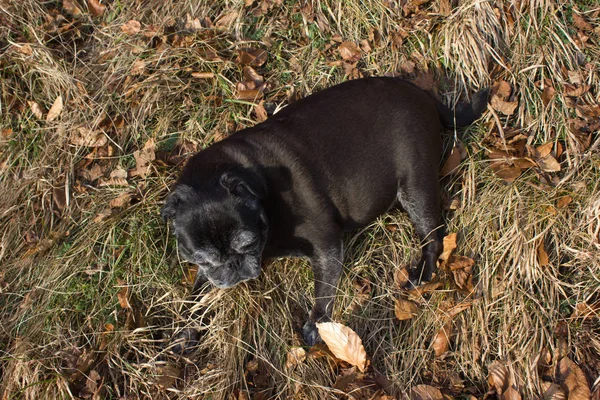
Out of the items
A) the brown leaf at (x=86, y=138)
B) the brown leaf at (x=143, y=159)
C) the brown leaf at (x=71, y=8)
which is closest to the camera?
the brown leaf at (x=143, y=159)

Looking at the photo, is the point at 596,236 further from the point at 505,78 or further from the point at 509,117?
A: the point at 505,78

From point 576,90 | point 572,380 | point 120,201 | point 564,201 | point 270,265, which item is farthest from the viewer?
point 120,201

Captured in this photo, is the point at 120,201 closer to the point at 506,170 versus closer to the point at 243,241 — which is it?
the point at 243,241

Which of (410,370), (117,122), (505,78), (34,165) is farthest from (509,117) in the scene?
(34,165)

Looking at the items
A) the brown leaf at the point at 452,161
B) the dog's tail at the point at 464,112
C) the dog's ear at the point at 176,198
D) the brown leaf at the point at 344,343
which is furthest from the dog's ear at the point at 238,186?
the dog's tail at the point at 464,112

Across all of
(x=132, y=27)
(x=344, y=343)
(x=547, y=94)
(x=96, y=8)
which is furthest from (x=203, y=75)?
(x=547, y=94)

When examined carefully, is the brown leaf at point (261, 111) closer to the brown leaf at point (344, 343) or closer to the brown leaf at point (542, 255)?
the brown leaf at point (344, 343)
